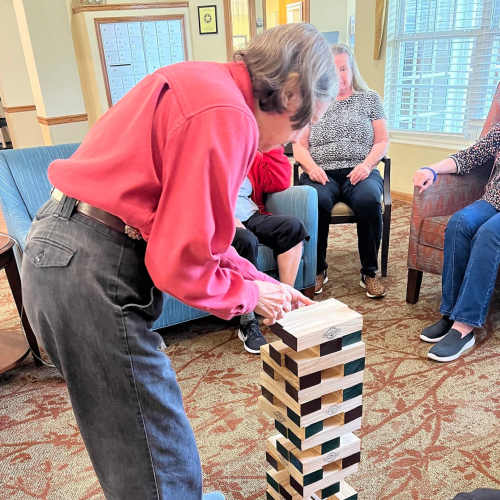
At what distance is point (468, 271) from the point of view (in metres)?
1.99

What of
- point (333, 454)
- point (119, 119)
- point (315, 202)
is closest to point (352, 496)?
point (333, 454)

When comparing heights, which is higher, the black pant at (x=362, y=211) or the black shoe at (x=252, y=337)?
the black pant at (x=362, y=211)

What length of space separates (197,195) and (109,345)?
1.17 feet

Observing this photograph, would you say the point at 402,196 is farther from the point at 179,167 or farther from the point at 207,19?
the point at 179,167

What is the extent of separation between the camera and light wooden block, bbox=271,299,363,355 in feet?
3.34

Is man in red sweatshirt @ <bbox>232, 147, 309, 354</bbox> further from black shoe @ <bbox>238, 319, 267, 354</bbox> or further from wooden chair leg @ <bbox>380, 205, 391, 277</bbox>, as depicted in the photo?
wooden chair leg @ <bbox>380, 205, 391, 277</bbox>

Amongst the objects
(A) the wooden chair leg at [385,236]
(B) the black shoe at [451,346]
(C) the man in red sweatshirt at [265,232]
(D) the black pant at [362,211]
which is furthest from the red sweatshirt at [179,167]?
(A) the wooden chair leg at [385,236]

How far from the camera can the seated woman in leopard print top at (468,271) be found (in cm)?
195

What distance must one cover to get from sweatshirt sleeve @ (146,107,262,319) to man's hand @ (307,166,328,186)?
1.91m

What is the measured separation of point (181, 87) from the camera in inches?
30.5

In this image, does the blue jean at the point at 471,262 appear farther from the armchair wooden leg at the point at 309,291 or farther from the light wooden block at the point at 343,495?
the light wooden block at the point at 343,495

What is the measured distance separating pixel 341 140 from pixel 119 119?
6.78ft

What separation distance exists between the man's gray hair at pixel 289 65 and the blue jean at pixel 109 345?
369mm

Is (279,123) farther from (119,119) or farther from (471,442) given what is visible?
(471,442)
